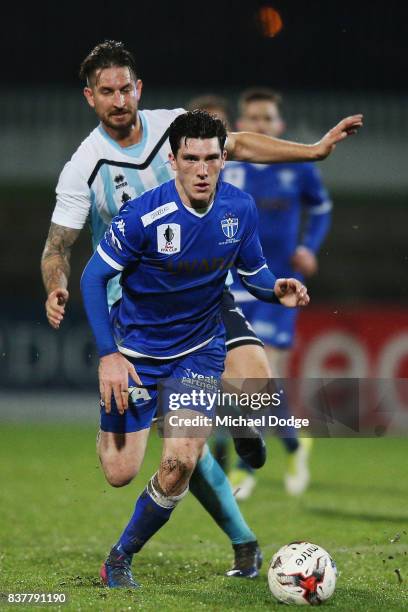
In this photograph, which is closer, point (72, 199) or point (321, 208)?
point (72, 199)

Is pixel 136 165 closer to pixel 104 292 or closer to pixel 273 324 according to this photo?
pixel 104 292

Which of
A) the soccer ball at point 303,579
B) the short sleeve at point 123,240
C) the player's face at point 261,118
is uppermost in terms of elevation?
the player's face at point 261,118

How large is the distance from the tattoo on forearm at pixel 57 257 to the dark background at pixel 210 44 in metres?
14.0

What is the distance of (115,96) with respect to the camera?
5.26 meters

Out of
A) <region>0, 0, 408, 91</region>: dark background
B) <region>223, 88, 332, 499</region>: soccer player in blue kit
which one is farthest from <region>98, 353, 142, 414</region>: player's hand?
<region>0, 0, 408, 91</region>: dark background

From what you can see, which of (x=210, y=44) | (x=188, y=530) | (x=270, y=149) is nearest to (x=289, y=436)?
(x=188, y=530)

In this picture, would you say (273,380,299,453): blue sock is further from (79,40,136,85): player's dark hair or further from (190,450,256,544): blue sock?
(79,40,136,85): player's dark hair

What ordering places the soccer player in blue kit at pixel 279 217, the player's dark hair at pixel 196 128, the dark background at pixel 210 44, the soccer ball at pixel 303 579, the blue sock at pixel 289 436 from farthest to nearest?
the dark background at pixel 210 44 → the soccer player in blue kit at pixel 279 217 → the blue sock at pixel 289 436 → the player's dark hair at pixel 196 128 → the soccer ball at pixel 303 579

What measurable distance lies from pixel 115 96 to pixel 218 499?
2.01 m

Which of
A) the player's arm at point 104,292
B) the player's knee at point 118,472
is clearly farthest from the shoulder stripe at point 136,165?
the player's knee at point 118,472

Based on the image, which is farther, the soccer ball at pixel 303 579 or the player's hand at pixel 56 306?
the player's hand at pixel 56 306

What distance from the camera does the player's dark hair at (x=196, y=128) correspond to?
4828mm

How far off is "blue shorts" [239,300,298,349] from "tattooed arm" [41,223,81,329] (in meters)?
3.05

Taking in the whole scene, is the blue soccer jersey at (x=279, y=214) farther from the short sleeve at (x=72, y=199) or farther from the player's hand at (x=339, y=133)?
the short sleeve at (x=72, y=199)
